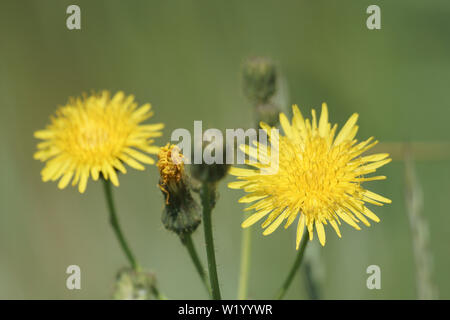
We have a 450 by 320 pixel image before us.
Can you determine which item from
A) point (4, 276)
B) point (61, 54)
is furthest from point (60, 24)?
point (4, 276)

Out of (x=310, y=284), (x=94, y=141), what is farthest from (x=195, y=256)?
(x=94, y=141)

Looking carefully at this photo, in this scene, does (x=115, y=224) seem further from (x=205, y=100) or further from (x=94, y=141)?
(x=205, y=100)

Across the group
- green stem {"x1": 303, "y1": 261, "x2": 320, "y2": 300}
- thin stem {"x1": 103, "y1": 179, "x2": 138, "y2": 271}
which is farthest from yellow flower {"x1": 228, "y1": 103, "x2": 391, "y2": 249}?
thin stem {"x1": 103, "y1": 179, "x2": 138, "y2": 271}

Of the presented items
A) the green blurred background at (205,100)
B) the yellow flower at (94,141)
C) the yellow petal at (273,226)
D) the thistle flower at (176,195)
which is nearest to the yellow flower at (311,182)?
the yellow petal at (273,226)

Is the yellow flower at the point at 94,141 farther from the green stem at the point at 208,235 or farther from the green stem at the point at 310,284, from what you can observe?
the green stem at the point at 310,284

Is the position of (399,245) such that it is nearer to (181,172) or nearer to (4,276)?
(181,172)

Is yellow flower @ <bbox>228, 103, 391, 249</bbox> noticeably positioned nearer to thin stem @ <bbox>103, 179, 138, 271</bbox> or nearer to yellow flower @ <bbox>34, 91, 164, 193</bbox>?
yellow flower @ <bbox>34, 91, 164, 193</bbox>
